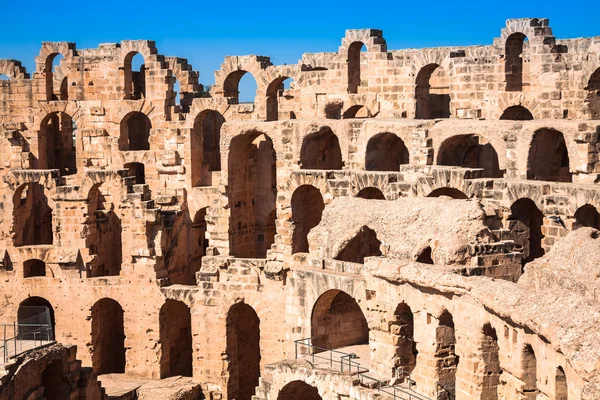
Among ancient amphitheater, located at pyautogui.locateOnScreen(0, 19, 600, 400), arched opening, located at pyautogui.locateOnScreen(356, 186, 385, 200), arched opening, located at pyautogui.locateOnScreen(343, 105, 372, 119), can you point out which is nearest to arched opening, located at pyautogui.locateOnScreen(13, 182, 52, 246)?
ancient amphitheater, located at pyautogui.locateOnScreen(0, 19, 600, 400)

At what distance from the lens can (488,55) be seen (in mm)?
40344

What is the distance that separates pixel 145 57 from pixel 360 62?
316 inches

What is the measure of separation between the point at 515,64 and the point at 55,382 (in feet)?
55.4

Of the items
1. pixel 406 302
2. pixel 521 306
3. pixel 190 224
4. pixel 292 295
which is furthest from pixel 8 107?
pixel 521 306

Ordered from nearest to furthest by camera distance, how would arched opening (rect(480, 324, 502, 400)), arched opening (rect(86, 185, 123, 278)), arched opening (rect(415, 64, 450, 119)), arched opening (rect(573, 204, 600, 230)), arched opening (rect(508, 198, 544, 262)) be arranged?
arched opening (rect(480, 324, 502, 400)), arched opening (rect(573, 204, 600, 230)), arched opening (rect(508, 198, 544, 262)), arched opening (rect(415, 64, 450, 119)), arched opening (rect(86, 185, 123, 278))

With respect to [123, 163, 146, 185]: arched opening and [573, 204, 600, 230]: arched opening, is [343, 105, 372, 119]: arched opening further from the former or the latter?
[573, 204, 600, 230]: arched opening

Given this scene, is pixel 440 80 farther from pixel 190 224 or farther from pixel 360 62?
pixel 190 224

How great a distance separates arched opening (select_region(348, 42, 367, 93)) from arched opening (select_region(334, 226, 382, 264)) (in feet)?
25.7

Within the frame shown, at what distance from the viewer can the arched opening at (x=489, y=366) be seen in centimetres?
2878

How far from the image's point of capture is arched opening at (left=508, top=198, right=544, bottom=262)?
33.8 metres

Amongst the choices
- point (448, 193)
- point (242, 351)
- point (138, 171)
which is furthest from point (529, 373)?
point (138, 171)

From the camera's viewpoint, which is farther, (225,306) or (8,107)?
(8,107)

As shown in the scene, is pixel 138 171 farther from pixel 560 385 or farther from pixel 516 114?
pixel 560 385

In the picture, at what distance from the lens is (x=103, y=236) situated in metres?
44.5
